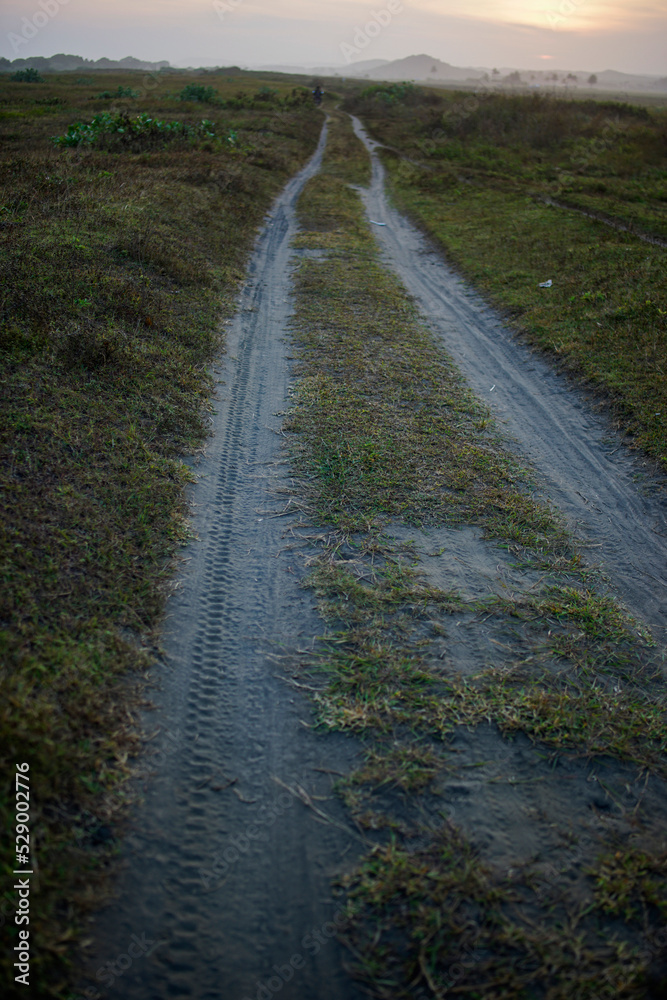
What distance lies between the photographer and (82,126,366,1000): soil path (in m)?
2.02

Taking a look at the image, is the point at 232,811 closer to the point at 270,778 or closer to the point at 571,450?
the point at 270,778

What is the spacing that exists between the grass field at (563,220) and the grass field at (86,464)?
15.2 feet

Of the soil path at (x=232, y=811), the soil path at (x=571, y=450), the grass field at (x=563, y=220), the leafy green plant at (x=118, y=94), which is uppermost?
the leafy green plant at (x=118, y=94)

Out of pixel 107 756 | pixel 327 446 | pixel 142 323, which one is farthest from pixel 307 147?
pixel 107 756

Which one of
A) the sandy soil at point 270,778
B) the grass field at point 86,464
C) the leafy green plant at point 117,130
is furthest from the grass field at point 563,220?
the leafy green plant at point 117,130

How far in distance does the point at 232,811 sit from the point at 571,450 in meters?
4.49

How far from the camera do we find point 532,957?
2068 mm

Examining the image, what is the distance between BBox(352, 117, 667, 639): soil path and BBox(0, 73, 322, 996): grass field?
3.18m

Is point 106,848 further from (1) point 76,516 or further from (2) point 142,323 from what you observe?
(2) point 142,323

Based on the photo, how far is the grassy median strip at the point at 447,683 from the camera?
2.09 metres

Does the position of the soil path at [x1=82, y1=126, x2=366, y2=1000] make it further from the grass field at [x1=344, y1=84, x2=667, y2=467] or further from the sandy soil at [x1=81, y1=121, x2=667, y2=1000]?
the grass field at [x1=344, y1=84, x2=667, y2=467]

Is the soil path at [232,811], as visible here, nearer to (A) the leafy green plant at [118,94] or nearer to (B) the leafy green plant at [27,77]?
(A) the leafy green plant at [118,94]


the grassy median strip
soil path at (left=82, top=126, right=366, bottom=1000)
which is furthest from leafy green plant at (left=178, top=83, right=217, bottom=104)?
soil path at (left=82, top=126, right=366, bottom=1000)

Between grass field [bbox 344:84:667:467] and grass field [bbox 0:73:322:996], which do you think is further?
grass field [bbox 344:84:667:467]
